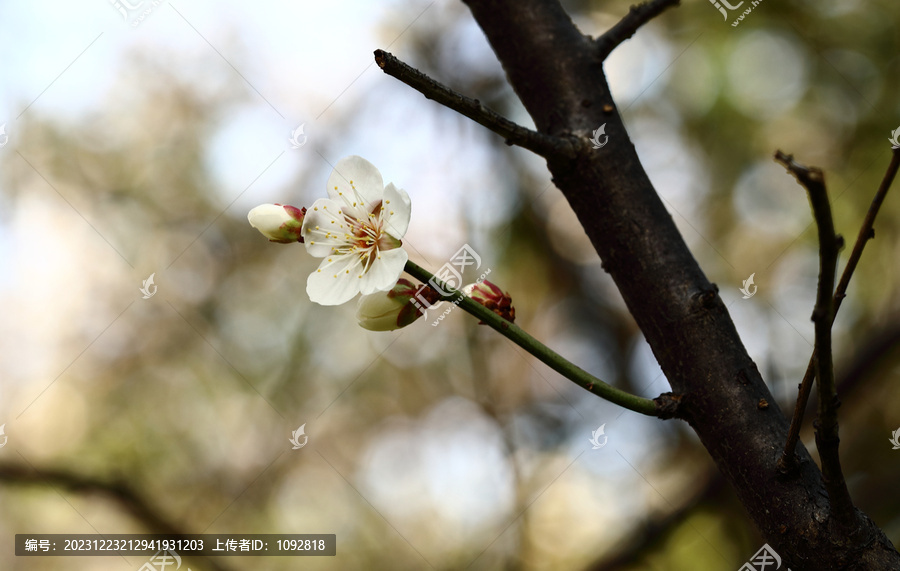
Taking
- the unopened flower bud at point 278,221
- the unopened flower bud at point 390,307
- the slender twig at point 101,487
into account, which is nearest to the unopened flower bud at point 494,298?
the unopened flower bud at point 390,307

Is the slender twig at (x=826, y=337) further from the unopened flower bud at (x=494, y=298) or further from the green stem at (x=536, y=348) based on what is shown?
the unopened flower bud at (x=494, y=298)

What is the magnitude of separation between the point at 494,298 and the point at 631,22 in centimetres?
27

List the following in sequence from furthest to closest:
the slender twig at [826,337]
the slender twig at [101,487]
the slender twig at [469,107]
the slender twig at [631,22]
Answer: the slender twig at [101,487] → the slender twig at [631,22] → the slender twig at [469,107] → the slender twig at [826,337]

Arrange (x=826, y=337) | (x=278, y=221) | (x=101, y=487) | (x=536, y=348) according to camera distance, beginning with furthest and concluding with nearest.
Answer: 1. (x=101, y=487)
2. (x=278, y=221)
3. (x=536, y=348)
4. (x=826, y=337)

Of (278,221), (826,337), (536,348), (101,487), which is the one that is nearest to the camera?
(826,337)

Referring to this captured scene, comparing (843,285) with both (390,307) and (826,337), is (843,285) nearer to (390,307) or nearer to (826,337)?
(826,337)

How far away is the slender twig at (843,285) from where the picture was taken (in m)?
0.32

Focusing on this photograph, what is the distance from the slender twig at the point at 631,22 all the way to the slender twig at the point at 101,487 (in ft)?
4.72

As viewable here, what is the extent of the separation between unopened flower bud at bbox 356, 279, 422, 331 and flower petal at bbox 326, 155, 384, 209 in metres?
0.10

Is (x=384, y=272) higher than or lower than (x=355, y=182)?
lower

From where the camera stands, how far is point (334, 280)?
1.87 ft

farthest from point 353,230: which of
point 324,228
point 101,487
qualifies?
point 101,487

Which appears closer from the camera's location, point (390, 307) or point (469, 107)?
point (469, 107)

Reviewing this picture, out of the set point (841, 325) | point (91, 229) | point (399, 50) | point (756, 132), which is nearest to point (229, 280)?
point (91, 229)
